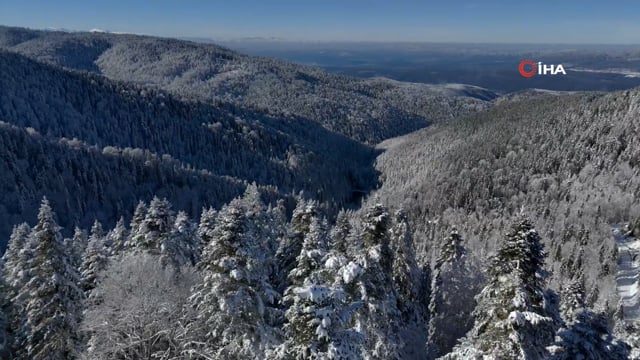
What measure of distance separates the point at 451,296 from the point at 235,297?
23.0 metres

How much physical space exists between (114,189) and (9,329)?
377 ft

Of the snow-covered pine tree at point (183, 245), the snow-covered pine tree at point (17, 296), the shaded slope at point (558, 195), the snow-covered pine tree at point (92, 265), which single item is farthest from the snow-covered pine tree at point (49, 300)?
the shaded slope at point (558, 195)

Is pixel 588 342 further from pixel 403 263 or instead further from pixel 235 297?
pixel 235 297

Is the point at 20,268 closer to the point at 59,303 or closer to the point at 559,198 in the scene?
the point at 59,303

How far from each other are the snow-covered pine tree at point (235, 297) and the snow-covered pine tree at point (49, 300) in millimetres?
12562

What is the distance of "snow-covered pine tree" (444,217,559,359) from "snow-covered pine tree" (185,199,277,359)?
35.8ft

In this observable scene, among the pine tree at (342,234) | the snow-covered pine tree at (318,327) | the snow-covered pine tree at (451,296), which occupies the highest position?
the snow-covered pine tree at (318,327)

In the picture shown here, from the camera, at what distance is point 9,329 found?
3253cm

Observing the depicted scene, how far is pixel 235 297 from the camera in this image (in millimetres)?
22250

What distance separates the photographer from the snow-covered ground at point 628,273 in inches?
3243

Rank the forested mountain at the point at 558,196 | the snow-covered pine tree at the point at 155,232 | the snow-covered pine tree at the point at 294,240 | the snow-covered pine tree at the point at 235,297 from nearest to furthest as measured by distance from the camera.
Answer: the snow-covered pine tree at the point at 235,297, the snow-covered pine tree at the point at 294,240, the snow-covered pine tree at the point at 155,232, the forested mountain at the point at 558,196

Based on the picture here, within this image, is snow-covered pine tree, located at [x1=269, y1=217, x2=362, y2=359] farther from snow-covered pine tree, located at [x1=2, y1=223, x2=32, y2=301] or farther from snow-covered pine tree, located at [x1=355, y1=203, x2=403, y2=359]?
snow-covered pine tree, located at [x1=2, y1=223, x2=32, y2=301]

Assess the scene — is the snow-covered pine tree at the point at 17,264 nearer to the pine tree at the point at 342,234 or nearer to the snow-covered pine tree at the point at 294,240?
the snow-covered pine tree at the point at 294,240

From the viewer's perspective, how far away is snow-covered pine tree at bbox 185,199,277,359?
22375 millimetres
